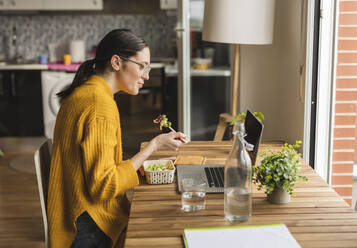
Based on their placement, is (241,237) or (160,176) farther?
(160,176)

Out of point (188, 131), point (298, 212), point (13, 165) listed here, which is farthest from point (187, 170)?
point (13, 165)

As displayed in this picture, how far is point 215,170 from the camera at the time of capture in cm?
185

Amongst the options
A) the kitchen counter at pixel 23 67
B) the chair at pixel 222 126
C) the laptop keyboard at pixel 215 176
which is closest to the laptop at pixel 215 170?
the laptop keyboard at pixel 215 176

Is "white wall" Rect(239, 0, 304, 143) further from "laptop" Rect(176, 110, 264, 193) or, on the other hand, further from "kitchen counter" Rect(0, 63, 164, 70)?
"kitchen counter" Rect(0, 63, 164, 70)

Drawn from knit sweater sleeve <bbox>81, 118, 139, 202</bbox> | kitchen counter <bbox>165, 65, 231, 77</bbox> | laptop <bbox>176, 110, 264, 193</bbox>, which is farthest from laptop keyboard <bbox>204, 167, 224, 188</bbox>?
kitchen counter <bbox>165, 65, 231, 77</bbox>

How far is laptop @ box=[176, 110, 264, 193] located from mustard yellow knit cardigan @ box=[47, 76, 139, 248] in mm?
270

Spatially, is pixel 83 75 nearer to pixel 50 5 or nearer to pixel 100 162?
A: pixel 100 162

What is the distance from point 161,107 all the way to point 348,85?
11.8ft

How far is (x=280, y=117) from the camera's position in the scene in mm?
2635

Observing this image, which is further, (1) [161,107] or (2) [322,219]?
(1) [161,107]

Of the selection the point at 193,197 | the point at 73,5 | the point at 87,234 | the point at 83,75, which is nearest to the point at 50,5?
the point at 73,5

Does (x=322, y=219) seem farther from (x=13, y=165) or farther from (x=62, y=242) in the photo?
(x=13, y=165)

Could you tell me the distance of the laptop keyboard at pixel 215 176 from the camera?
167 cm

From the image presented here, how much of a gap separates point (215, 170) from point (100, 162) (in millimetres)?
562
